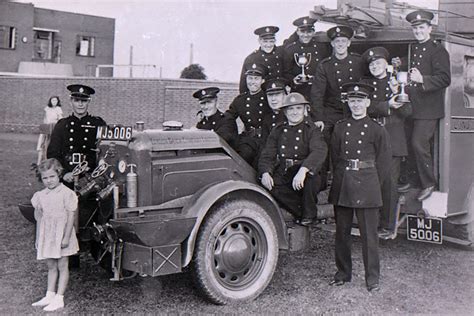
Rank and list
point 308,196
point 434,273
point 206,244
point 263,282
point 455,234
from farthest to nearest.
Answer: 1. point 455,234
2. point 434,273
3. point 308,196
4. point 263,282
5. point 206,244

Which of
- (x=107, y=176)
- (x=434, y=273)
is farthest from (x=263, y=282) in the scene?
(x=434, y=273)

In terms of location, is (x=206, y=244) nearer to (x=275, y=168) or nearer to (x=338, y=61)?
(x=275, y=168)

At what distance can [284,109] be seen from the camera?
5.71 meters

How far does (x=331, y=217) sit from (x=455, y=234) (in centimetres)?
210

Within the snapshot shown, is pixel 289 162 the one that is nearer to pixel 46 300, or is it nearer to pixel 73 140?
pixel 73 140

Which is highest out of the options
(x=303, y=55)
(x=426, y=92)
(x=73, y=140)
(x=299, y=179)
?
(x=303, y=55)

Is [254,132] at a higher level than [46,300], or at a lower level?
higher

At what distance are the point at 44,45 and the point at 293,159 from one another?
37074 mm

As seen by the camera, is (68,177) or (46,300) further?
(68,177)

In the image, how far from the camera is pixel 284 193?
5.52 metres

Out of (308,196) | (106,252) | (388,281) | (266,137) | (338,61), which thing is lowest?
(388,281)

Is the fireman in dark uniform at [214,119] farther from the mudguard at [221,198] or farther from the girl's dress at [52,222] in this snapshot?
the girl's dress at [52,222]

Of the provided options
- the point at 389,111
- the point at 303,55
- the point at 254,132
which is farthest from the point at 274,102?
the point at 389,111

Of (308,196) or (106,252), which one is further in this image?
(308,196)
